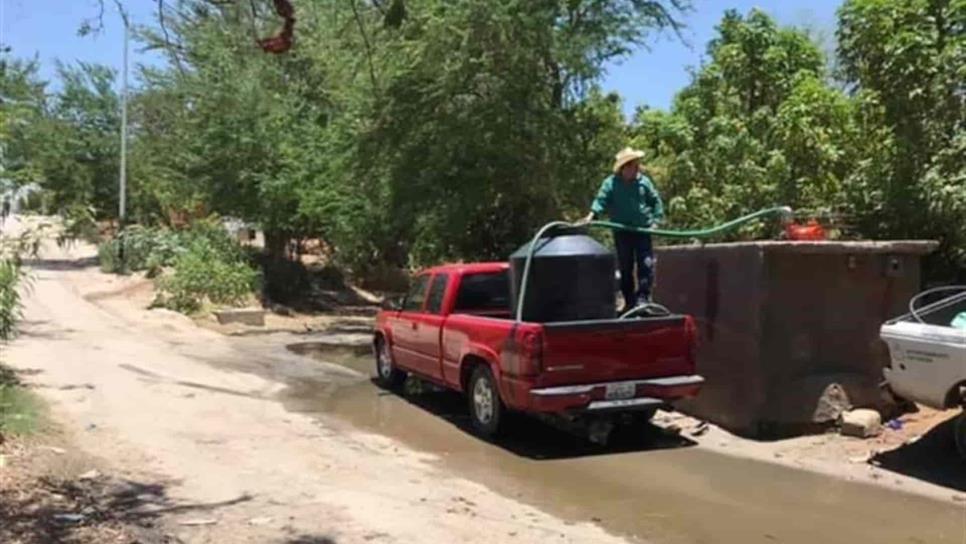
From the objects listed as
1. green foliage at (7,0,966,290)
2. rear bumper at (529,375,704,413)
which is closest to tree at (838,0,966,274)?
green foliage at (7,0,966,290)

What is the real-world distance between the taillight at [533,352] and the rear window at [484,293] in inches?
97.0

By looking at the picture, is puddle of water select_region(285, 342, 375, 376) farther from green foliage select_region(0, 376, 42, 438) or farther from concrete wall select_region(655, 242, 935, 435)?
concrete wall select_region(655, 242, 935, 435)

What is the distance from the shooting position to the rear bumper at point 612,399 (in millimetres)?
9188

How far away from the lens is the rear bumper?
919cm

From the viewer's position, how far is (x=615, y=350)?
31.1 ft

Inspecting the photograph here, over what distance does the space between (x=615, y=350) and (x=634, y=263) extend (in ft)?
5.33

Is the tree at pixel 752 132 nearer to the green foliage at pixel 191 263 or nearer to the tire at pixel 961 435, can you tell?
the tire at pixel 961 435

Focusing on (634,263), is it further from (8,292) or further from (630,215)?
(8,292)

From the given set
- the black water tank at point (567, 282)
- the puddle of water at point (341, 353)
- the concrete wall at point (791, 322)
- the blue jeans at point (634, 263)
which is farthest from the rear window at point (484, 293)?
the puddle of water at point (341, 353)

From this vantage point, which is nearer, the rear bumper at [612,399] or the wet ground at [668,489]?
the wet ground at [668,489]

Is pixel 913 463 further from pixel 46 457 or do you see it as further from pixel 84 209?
pixel 84 209

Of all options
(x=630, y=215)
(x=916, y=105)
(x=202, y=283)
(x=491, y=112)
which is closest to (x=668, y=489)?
(x=630, y=215)

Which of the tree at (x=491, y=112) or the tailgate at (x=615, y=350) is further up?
the tree at (x=491, y=112)

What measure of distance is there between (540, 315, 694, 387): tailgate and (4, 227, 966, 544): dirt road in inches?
29.7
